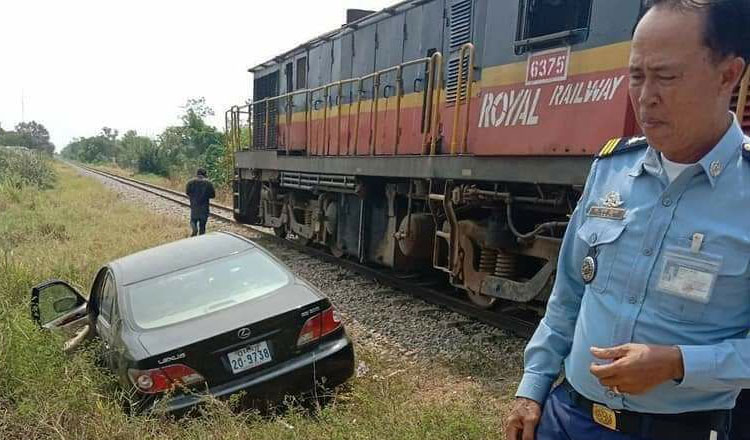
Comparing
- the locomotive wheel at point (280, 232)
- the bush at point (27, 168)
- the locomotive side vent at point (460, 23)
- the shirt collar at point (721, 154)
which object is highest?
the locomotive side vent at point (460, 23)

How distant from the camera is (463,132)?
229 inches

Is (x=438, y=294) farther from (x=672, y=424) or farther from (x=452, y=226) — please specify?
(x=672, y=424)

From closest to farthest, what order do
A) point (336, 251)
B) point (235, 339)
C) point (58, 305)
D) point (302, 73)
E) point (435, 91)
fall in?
point (235, 339) → point (58, 305) → point (435, 91) → point (336, 251) → point (302, 73)

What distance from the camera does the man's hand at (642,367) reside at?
4.23 ft

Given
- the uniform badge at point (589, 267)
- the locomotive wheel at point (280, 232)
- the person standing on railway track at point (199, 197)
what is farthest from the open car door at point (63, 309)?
the locomotive wheel at point (280, 232)

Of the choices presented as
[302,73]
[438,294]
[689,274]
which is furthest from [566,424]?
[302,73]

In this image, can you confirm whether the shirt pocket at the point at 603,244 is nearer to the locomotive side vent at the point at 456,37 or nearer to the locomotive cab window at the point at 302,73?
the locomotive side vent at the point at 456,37

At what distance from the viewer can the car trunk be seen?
12.4 feet

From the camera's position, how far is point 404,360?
5.21 meters

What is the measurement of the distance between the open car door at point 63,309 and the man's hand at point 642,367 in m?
5.04

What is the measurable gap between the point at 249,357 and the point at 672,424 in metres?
3.01

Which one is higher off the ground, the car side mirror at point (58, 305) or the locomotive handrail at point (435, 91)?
the locomotive handrail at point (435, 91)

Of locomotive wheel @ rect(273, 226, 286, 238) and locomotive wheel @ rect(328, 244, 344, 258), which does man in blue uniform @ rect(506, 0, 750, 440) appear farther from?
locomotive wheel @ rect(273, 226, 286, 238)

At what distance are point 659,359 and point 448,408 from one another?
2.68m
